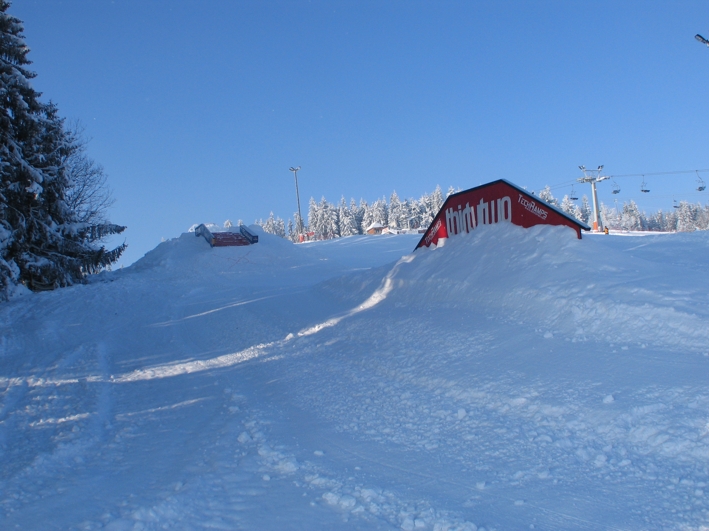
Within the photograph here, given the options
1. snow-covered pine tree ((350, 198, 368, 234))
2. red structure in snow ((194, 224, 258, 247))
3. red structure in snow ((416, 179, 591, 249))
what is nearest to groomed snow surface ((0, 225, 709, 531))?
red structure in snow ((416, 179, 591, 249))

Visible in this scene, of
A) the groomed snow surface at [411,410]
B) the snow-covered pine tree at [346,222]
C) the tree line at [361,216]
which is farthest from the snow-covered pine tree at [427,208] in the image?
the groomed snow surface at [411,410]

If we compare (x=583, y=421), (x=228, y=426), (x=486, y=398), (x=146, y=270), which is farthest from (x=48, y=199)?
(x=583, y=421)

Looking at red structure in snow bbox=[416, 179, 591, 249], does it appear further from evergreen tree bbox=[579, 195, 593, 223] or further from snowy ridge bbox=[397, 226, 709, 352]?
evergreen tree bbox=[579, 195, 593, 223]

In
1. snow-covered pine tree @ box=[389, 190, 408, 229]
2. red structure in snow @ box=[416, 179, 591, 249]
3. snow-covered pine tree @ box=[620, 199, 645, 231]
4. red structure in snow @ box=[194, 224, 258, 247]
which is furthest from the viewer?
snow-covered pine tree @ box=[620, 199, 645, 231]

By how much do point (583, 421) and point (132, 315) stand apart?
45.5 feet

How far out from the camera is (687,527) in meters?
3.06

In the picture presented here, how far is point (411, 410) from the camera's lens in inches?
221

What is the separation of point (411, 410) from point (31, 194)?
17747mm

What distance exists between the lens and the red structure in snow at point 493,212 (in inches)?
393

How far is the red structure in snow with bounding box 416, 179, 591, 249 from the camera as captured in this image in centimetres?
999

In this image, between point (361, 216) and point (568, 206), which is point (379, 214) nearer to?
point (361, 216)

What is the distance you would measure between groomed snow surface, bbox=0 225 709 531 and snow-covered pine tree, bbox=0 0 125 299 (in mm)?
6451

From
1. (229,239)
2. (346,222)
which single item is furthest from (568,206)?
(229,239)

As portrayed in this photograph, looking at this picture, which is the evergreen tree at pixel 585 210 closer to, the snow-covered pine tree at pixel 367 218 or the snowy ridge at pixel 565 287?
the snow-covered pine tree at pixel 367 218
